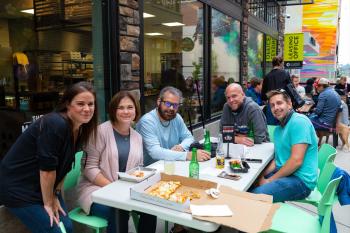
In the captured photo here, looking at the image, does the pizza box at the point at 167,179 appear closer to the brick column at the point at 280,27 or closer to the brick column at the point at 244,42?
the brick column at the point at 244,42

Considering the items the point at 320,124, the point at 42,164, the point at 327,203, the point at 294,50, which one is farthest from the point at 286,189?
the point at 294,50

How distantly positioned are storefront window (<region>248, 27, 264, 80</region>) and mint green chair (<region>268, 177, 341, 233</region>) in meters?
7.14

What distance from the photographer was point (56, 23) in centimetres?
343

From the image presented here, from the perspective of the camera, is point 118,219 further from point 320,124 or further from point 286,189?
point 320,124

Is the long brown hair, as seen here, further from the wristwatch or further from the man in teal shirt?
the man in teal shirt

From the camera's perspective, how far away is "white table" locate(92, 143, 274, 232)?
1798mm

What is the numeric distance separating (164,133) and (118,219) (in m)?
1.19

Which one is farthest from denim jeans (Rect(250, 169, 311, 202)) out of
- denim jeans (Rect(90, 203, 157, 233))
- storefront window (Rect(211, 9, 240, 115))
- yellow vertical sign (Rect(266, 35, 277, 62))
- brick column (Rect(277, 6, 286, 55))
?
brick column (Rect(277, 6, 286, 55))

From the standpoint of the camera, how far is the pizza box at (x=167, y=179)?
1.88 m

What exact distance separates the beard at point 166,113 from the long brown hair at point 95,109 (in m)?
0.81

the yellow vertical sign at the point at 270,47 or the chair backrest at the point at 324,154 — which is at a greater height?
the yellow vertical sign at the point at 270,47

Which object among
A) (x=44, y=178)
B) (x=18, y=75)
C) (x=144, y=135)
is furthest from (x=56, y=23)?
(x=44, y=178)

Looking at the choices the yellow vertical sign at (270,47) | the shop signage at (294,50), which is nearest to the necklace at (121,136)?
the yellow vertical sign at (270,47)

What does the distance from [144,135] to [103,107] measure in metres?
0.82
